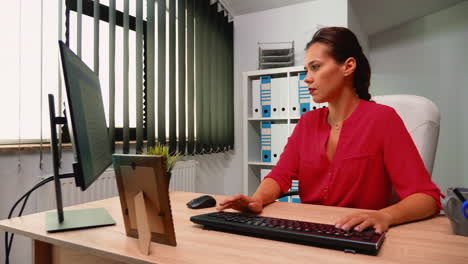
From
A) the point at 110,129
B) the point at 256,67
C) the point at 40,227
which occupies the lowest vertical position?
the point at 40,227

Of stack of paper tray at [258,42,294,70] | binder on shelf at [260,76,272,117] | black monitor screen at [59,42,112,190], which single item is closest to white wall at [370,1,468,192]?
stack of paper tray at [258,42,294,70]

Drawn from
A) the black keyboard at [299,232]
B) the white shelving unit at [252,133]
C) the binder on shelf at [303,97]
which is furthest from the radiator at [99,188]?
the black keyboard at [299,232]

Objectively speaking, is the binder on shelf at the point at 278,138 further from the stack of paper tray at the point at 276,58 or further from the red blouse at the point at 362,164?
the red blouse at the point at 362,164

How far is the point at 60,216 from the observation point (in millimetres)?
890

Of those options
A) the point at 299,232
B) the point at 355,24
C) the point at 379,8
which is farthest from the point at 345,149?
the point at 379,8

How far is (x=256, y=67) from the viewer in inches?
133

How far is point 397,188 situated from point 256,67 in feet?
8.25

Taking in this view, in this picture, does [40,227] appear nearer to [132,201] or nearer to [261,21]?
[132,201]

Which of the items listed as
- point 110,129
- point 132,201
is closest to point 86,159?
point 132,201

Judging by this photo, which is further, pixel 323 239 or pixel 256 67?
pixel 256 67

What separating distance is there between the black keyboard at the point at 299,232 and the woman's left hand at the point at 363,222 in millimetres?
13

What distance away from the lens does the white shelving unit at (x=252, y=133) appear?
2.86m

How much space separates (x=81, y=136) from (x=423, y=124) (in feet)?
4.01

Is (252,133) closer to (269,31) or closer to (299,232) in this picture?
(269,31)
